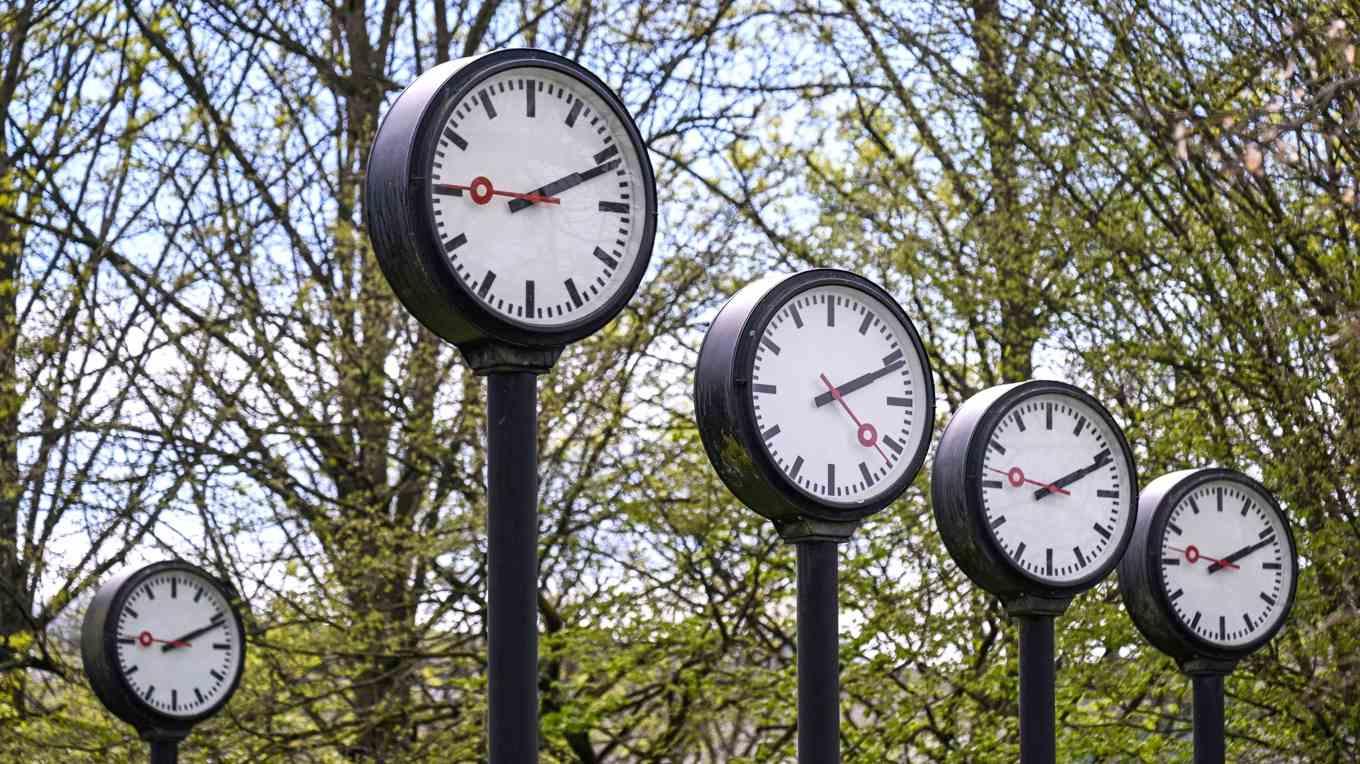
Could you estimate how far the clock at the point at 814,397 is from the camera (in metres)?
4.75

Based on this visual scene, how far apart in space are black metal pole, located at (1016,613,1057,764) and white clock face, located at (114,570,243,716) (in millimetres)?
4965

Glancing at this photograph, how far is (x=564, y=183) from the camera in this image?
4191mm

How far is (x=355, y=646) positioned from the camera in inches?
486

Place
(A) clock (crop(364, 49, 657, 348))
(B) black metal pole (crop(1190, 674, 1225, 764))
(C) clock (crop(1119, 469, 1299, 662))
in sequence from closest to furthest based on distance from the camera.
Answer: (A) clock (crop(364, 49, 657, 348)), (C) clock (crop(1119, 469, 1299, 662)), (B) black metal pole (crop(1190, 674, 1225, 764))

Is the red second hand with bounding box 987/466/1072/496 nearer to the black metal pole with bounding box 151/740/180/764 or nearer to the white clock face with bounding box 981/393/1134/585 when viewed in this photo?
the white clock face with bounding box 981/393/1134/585

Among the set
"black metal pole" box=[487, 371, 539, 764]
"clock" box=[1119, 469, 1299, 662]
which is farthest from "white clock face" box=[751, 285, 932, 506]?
"clock" box=[1119, 469, 1299, 662]

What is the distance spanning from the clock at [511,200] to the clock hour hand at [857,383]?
74cm

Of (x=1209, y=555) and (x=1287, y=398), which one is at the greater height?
(x=1287, y=398)

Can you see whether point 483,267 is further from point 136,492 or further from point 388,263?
point 136,492

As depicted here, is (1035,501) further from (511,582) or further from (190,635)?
(190,635)

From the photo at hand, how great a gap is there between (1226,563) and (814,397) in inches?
92.8

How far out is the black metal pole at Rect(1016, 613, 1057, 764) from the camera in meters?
5.87

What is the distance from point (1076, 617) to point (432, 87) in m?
6.72

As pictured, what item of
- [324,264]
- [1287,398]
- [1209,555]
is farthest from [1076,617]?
[324,264]
